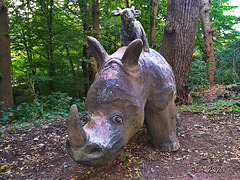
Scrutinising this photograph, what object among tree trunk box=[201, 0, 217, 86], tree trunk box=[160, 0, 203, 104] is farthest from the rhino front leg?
tree trunk box=[201, 0, 217, 86]

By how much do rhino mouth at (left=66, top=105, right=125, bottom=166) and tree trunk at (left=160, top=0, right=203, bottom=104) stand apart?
14.1 ft

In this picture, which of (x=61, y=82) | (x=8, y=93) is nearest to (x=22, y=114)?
(x=8, y=93)

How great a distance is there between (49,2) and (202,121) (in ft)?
26.1

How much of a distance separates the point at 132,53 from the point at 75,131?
109 cm

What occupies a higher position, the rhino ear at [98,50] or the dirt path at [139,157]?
the rhino ear at [98,50]

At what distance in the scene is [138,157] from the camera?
274 centimetres

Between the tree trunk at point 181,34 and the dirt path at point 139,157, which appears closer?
the dirt path at point 139,157

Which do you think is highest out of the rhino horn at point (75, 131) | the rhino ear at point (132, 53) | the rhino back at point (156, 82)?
the rhino ear at point (132, 53)

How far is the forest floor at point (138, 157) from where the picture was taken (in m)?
2.36

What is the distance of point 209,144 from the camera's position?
10.3ft

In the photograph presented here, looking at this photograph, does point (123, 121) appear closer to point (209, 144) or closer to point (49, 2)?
point (209, 144)

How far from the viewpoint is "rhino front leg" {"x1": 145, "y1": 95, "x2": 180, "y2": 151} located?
9.03 feet

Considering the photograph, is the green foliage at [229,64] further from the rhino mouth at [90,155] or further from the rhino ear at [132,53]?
the rhino mouth at [90,155]

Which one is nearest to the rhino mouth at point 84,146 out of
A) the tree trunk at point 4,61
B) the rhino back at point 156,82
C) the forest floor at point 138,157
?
the forest floor at point 138,157
